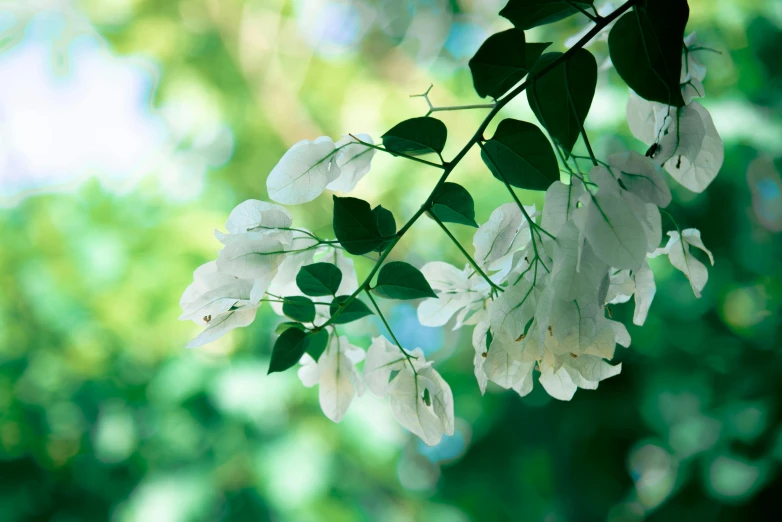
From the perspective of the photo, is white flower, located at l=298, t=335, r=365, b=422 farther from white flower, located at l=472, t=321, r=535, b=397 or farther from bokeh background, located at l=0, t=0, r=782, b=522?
bokeh background, located at l=0, t=0, r=782, b=522

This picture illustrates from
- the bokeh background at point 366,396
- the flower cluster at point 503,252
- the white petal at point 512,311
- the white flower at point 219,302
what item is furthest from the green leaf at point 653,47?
the bokeh background at point 366,396

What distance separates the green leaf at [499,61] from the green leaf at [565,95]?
1 centimetres

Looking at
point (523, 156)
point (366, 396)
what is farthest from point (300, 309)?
point (366, 396)

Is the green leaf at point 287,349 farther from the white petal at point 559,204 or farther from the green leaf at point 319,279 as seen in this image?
the white petal at point 559,204

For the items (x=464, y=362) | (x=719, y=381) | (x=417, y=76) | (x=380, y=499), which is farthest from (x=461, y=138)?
(x=380, y=499)

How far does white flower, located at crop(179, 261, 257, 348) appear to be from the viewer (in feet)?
1.02

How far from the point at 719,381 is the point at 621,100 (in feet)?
2.37

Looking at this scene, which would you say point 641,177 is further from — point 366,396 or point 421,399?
point 366,396

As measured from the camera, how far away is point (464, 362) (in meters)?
1.71

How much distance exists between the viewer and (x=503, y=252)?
329 mm

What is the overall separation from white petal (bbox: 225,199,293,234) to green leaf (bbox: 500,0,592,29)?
15 centimetres

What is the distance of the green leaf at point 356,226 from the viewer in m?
0.30

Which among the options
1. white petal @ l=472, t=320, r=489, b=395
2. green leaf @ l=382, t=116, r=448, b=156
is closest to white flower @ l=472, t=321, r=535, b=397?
white petal @ l=472, t=320, r=489, b=395

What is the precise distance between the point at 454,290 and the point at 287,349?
0.38 ft
